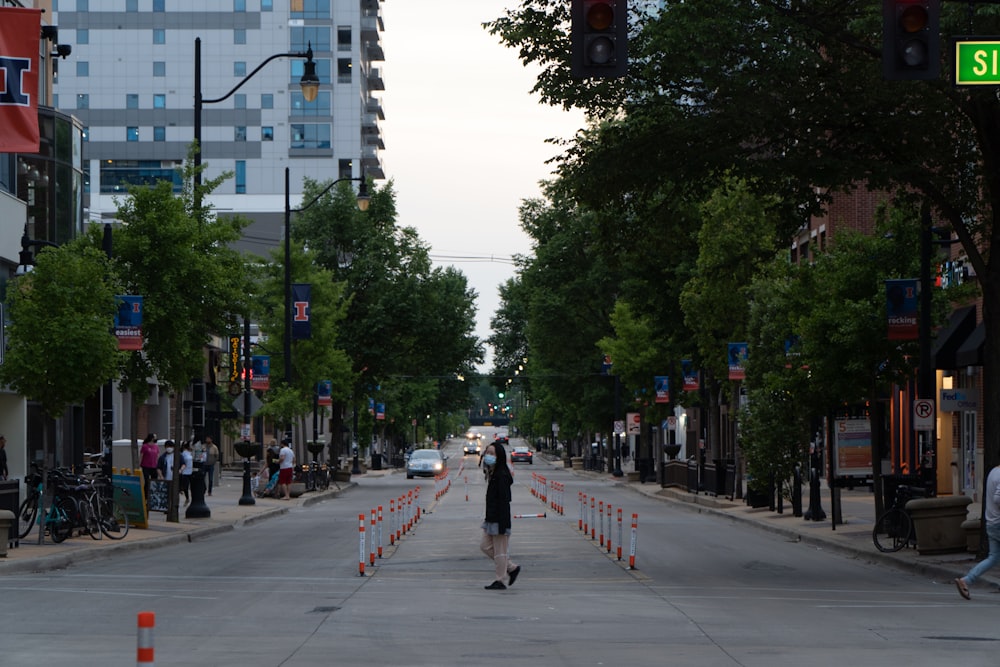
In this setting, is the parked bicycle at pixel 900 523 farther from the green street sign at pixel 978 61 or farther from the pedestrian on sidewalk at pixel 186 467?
the pedestrian on sidewalk at pixel 186 467

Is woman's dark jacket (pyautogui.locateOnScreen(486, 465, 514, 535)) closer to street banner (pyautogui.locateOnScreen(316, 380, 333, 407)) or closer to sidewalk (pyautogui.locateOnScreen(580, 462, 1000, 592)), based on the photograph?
sidewalk (pyautogui.locateOnScreen(580, 462, 1000, 592))

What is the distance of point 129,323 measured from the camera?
2995cm

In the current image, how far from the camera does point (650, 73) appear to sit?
21438 millimetres

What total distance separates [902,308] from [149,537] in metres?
14.4

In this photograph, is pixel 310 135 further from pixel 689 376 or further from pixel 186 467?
pixel 186 467

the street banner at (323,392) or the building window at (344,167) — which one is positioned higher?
the building window at (344,167)

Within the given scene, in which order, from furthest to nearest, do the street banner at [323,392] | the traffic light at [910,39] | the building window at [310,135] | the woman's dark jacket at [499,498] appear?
the building window at [310,135] → the street banner at [323,392] → the woman's dark jacket at [499,498] → the traffic light at [910,39]

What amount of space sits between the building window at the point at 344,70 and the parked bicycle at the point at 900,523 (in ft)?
341

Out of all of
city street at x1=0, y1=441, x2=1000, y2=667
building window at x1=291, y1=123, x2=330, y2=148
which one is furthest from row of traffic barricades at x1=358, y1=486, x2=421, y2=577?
building window at x1=291, y1=123, x2=330, y2=148

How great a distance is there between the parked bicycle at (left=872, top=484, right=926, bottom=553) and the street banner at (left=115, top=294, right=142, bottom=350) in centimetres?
1434

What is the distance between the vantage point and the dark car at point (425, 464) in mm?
78125

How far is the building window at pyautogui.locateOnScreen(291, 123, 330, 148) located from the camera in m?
125

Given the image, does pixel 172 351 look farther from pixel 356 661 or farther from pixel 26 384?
pixel 356 661

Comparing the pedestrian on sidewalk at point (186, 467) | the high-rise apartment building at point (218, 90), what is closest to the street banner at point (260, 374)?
the pedestrian on sidewalk at point (186, 467)
